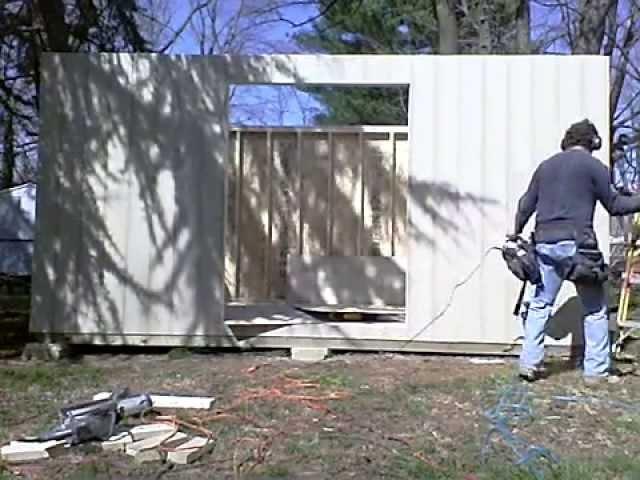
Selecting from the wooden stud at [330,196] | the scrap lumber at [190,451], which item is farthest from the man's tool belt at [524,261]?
the wooden stud at [330,196]

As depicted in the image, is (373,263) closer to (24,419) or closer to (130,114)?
(130,114)

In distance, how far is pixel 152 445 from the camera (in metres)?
3.74

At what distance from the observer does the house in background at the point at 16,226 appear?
58.6ft

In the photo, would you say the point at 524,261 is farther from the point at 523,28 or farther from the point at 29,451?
the point at 523,28

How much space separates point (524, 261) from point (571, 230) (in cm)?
35

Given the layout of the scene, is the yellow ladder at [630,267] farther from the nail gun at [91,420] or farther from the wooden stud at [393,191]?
the nail gun at [91,420]

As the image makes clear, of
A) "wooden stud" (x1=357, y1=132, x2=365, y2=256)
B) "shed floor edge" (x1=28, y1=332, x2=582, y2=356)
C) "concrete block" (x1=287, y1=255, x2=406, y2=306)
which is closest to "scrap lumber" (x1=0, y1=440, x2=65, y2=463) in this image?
"shed floor edge" (x1=28, y1=332, x2=582, y2=356)

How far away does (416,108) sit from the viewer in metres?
6.30

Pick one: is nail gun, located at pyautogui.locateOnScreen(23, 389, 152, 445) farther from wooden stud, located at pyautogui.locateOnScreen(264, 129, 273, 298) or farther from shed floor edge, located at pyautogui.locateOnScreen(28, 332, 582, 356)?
wooden stud, located at pyautogui.locateOnScreen(264, 129, 273, 298)

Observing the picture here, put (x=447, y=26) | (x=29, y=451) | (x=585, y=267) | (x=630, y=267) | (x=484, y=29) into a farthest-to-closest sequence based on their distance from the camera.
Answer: (x=447, y=26) < (x=484, y=29) < (x=630, y=267) < (x=585, y=267) < (x=29, y=451)

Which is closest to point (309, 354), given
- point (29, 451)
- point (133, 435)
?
point (133, 435)

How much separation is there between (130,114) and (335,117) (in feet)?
28.3

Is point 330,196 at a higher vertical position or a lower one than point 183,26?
lower

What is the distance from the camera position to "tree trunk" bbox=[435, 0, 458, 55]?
11.9 meters
